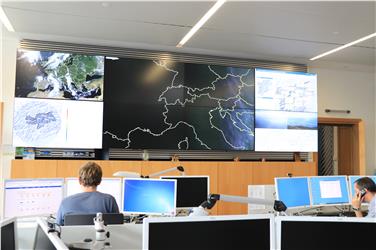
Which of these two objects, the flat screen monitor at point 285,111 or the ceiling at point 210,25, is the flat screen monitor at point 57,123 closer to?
the ceiling at point 210,25

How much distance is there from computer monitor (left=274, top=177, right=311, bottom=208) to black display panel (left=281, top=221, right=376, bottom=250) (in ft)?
7.23

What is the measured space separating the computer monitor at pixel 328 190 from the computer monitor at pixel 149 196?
1644 mm

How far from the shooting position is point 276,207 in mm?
1893

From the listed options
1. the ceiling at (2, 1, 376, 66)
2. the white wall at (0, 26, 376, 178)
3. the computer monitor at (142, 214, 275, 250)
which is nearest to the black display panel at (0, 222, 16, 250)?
the computer monitor at (142, 214, 275, 250)

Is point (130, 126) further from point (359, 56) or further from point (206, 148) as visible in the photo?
point (359, 56)

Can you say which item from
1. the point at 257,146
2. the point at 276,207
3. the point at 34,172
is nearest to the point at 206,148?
the point at 257,146

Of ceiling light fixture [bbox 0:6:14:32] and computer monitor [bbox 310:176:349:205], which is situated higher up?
ceiling light fixture [bbox 0:6:14:32]

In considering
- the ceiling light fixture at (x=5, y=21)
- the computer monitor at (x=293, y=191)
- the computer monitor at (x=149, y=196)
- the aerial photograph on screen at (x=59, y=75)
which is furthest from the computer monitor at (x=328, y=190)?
the ceiling light fixture at (x=5, y=21)

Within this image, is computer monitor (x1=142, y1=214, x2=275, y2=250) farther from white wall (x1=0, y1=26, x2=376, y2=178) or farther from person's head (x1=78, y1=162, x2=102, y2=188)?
white wall (x1=0, y1=26, x2=376, y2=178)

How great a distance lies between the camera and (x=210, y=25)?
4.86 m

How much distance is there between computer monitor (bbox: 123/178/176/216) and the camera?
3.86m

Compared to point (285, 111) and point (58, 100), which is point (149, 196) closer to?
point (58, 100)

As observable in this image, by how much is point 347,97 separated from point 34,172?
5.85m

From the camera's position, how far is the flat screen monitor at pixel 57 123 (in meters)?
5.10
